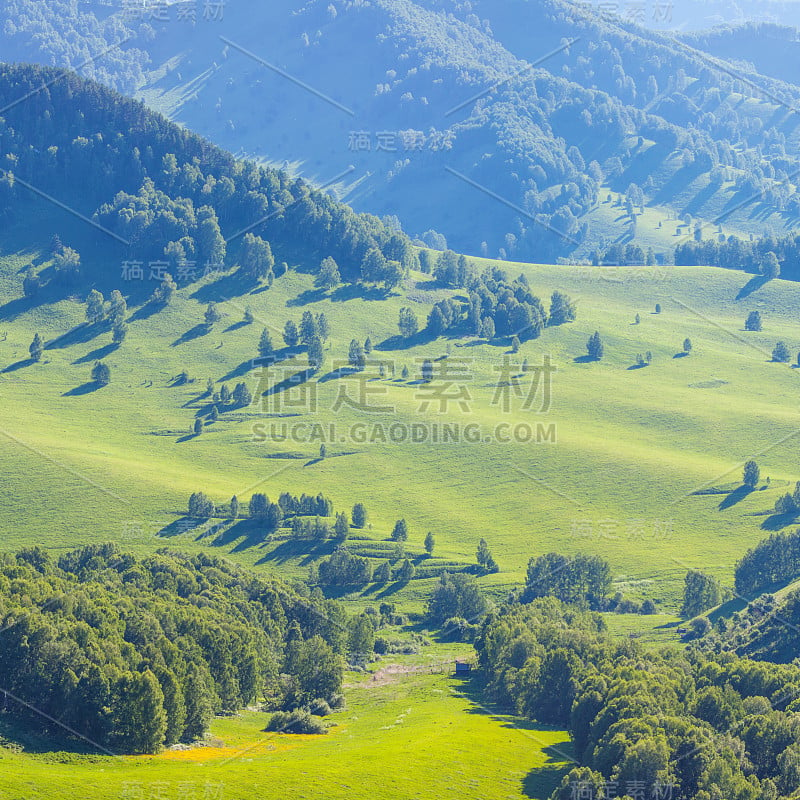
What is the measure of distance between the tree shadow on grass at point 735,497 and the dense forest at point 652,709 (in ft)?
240

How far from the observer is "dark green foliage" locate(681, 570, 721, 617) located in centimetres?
15512

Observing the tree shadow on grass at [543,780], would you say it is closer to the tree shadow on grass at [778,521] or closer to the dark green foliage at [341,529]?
the dark green foliage at [341,529]

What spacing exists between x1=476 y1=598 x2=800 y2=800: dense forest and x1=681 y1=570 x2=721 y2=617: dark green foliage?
32.0 metres

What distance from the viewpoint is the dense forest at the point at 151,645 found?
89562mm

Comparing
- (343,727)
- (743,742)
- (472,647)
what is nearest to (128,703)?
(343,727)

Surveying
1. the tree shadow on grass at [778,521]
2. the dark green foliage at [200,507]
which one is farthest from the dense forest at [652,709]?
the dark green foliage at [200,507]

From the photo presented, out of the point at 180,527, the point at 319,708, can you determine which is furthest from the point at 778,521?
the point at 319,708

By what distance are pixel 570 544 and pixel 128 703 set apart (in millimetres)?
105514

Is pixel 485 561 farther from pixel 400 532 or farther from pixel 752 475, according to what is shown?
pixel 752 475

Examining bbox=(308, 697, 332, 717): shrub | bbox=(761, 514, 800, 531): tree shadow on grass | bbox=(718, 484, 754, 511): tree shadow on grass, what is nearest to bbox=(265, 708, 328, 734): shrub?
bbox=(308, 697, 332, 717): shrub

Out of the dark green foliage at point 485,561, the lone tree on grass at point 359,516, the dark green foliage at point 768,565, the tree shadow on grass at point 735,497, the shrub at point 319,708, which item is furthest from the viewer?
the tree shadow on grass at point 735,497

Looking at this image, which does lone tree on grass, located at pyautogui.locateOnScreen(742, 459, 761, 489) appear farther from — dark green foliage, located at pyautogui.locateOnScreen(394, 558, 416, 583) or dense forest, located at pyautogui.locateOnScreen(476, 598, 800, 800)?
dense forest, located at pyautogui.locateOnScreen(476, 598, 800, 800)

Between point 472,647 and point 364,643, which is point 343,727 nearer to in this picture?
point 364,643

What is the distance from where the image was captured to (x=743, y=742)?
8988 cm
